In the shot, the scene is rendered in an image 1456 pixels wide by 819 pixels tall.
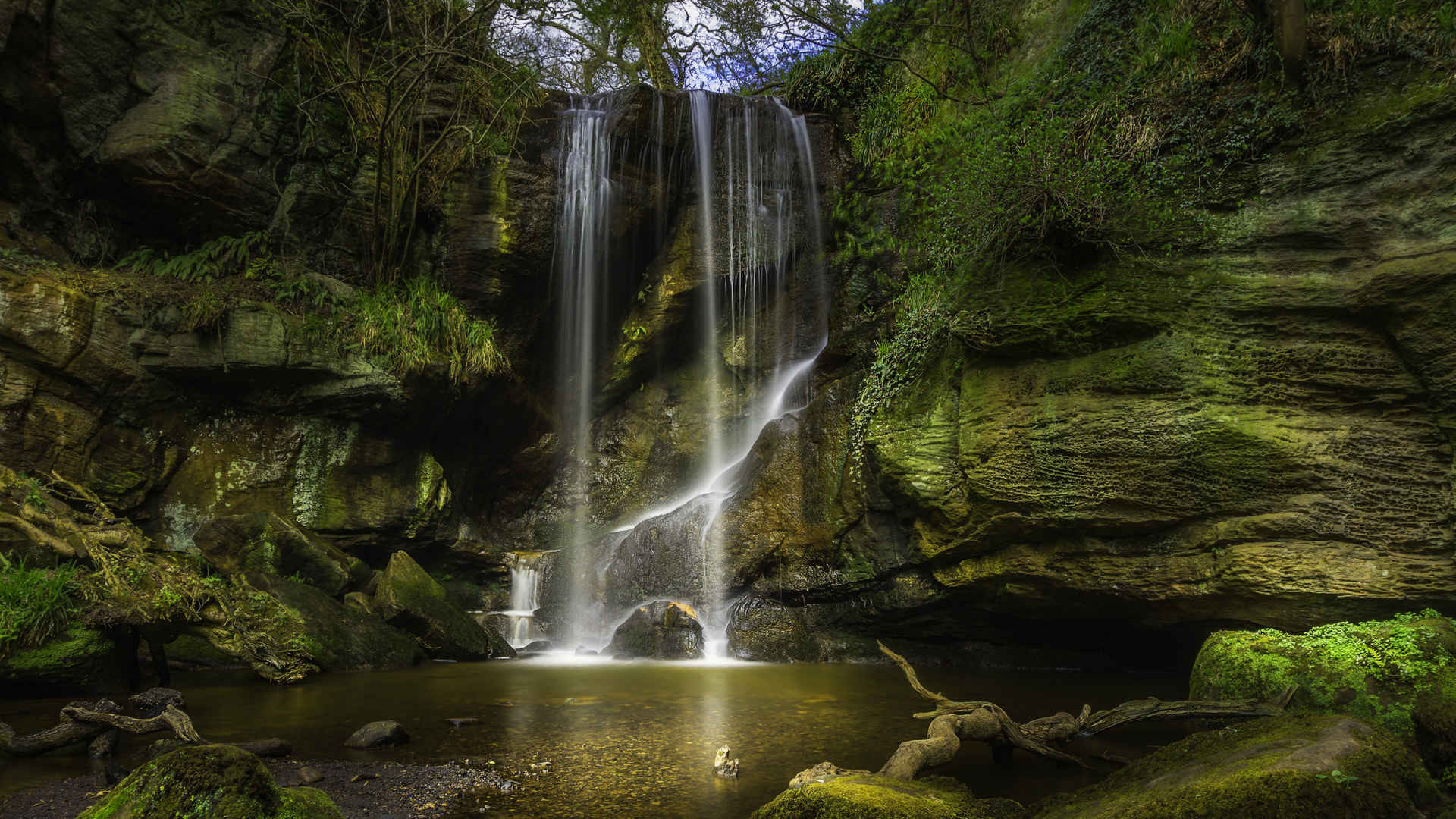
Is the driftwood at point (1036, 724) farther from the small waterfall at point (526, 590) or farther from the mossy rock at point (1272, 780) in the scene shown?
the small waterfall at point (526, 590)

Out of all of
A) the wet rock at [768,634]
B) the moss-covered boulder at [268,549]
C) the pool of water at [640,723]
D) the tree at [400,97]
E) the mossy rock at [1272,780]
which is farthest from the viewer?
the tree at [400,97]

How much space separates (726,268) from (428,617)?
24.0ft

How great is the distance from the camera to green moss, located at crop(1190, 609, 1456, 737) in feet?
13.0

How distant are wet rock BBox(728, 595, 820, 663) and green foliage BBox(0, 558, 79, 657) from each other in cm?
621

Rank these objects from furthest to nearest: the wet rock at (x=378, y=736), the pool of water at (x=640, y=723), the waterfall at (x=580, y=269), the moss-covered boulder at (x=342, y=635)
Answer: the waterfall at (x=580, y=269) → the moss-covered boulder at (x=342, y=635) → the wet rock at (x=378, y=736) → the pool of water at (x=640, y=723)

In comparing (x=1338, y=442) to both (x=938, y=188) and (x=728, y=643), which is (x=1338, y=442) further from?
(x=728, y=643)

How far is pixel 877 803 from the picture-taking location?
8.89 ft

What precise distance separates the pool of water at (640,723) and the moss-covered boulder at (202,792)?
3.17ft

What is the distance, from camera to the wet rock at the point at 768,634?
850 cm

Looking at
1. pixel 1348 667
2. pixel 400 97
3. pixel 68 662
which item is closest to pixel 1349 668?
pixel 1348 667

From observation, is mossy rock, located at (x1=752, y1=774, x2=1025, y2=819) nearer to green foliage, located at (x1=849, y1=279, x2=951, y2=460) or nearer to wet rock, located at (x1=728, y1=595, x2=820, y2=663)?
green foliage, located at (x1=849, y1=279, x2=951, y2=460)

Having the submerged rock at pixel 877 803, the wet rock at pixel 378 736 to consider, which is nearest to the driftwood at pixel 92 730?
the wet rock at pixel 378 736

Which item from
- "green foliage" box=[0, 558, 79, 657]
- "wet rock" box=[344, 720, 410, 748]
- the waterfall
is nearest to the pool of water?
"wet rock" box=[344, 720, 410, 748]

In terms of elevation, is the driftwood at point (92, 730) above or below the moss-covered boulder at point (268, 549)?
below
